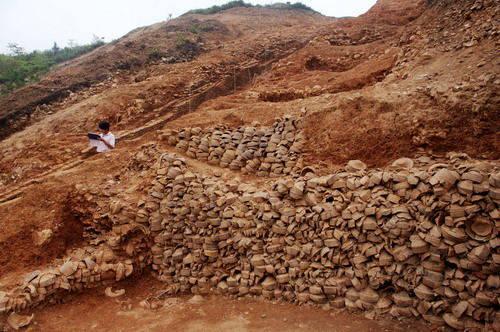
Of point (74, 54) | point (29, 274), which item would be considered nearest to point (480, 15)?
point (29, 274)

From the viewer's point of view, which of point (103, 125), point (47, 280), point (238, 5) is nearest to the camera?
point (47, 280)

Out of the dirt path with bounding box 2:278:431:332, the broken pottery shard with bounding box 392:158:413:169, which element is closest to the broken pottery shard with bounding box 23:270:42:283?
the dirt path with bounding box 2:278:431:332

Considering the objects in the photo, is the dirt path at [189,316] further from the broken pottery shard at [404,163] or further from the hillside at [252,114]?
the broken pottery shard at [404,163]

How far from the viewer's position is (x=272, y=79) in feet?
31.2

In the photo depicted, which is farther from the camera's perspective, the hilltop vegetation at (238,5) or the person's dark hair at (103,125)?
the hilltop vegetation at (238,5)

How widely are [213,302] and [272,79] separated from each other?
6578mm

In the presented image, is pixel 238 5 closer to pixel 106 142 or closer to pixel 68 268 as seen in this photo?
pixel 106 142

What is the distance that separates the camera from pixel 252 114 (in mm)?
6520

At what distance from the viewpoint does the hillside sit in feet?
15.6

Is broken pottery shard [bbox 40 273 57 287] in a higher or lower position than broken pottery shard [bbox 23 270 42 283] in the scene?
lower

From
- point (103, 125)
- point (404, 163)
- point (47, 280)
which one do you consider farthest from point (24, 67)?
point (404, 163)

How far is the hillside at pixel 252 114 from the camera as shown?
4.75 meters

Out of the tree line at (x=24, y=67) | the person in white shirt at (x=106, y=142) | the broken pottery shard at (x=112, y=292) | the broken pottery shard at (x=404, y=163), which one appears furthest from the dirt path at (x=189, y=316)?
the tree line at (x=24, y=67)

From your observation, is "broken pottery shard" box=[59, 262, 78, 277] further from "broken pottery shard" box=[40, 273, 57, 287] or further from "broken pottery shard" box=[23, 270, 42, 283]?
"broken pottery shard" box=[23, 270, 42, 283]
